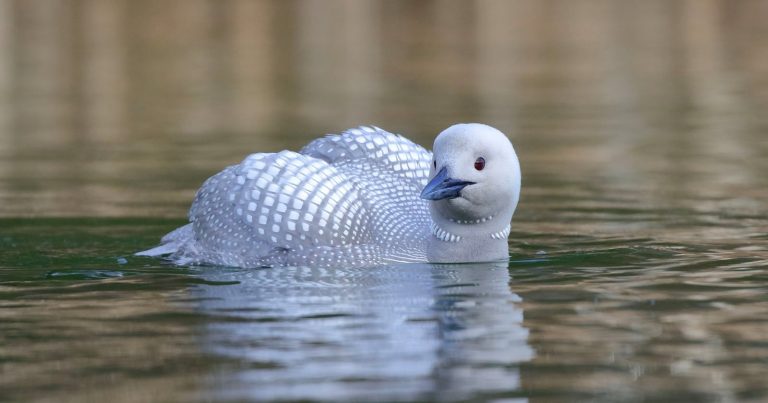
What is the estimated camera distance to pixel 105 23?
99.0ft

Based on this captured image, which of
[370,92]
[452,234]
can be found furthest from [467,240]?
Result: [370,92]

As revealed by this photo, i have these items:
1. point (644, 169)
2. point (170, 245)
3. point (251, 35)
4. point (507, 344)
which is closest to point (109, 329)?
point (507, 344)

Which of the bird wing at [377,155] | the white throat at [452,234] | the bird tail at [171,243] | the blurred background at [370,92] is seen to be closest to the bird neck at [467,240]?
the white throat at [452,234]

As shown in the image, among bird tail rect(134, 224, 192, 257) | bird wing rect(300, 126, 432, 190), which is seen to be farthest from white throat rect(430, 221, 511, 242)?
bird tail rect(134, 224, 192, 257)

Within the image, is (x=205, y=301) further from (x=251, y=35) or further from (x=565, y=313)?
(x=251, y=35)

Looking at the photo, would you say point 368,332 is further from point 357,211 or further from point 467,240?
point 357,211

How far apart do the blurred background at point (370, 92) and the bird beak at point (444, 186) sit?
2949mm

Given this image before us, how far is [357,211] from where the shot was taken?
313 inches

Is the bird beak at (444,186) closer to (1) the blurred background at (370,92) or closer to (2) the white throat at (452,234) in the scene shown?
(2) the white throat at (452,234)

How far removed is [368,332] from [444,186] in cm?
131

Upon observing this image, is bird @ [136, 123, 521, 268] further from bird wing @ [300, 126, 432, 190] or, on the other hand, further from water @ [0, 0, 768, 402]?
water @ [0, 0, 768, 402]

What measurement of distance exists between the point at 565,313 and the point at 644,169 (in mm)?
5370

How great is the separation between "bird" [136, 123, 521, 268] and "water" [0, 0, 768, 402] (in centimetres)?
13

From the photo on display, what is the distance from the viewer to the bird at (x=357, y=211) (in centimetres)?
743
